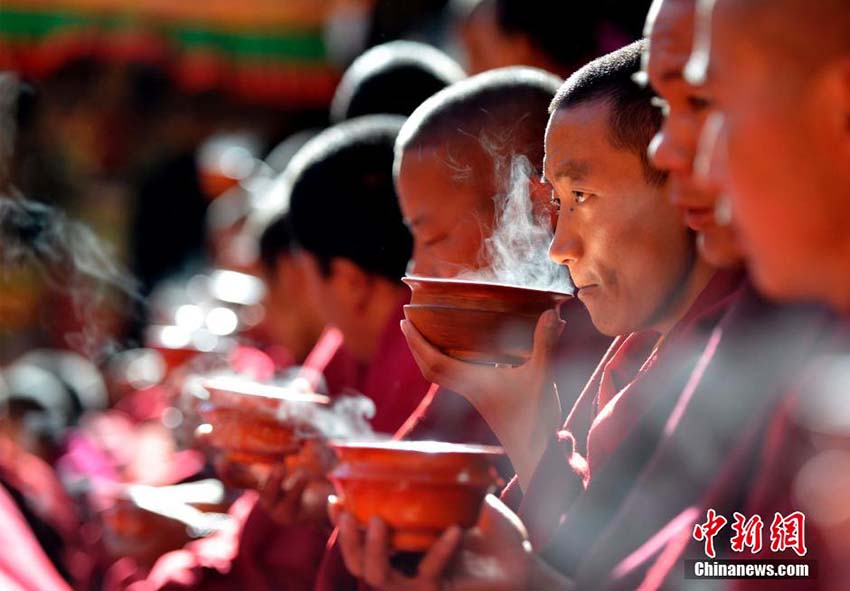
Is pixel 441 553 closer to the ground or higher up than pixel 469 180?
closer to the ground

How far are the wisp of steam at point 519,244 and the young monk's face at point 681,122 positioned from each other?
58cm

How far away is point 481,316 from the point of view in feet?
6.37

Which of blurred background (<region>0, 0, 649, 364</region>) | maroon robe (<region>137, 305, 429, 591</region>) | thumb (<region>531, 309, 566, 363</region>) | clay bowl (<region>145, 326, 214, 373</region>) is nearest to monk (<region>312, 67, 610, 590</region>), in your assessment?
thumb (<region>531, 309, 566, 363</region>)

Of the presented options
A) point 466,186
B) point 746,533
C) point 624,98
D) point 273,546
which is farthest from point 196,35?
point 746,533

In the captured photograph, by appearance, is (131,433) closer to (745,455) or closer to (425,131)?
(425,131)

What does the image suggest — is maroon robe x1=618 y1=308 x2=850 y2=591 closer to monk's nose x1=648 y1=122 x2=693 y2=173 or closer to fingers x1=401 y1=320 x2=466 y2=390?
monk's nose x1=648 y1=122 x2=693 y2=173

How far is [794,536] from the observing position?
1.36 meters

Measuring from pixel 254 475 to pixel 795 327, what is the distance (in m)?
1.68

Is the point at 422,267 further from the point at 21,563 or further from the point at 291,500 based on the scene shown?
the point at 21,563

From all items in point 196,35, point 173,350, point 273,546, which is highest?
point 196,35

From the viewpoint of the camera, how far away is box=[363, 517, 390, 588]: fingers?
1597 millimetres

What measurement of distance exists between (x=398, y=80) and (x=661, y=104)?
2.33 meters

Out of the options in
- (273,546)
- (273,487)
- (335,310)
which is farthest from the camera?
(335,310)

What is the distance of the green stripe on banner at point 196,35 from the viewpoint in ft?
24.0
